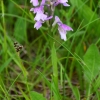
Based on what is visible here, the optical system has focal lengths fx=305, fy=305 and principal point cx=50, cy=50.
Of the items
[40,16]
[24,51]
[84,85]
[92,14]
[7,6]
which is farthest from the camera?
[7,6]

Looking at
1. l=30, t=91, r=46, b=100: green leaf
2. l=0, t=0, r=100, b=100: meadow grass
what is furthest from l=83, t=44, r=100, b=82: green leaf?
l=30, t=91, r=46, b=100: green leaf

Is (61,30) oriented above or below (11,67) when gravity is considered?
above

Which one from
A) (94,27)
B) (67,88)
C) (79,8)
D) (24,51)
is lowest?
(67,88)

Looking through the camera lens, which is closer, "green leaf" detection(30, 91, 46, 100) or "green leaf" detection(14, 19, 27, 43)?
"green leaf" detection(30, 91, 46, 100)

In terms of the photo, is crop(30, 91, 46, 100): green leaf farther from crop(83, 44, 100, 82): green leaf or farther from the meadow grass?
crop(83, 44, 100, 82): green leaf

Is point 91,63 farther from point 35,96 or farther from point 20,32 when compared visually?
point 20,32

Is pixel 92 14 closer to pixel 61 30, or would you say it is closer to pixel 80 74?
pixel 80 74

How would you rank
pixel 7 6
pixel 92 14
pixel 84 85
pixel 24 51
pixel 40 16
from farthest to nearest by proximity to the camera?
pixel 7 6 < pixel 24 51 < pixel 92 14 < pixel 84 85 < pixel 40 16

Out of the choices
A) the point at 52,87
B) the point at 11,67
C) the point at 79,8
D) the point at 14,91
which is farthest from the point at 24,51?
the point at 52,87

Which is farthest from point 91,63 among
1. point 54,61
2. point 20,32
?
point 20,32
